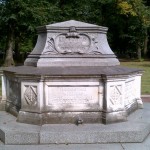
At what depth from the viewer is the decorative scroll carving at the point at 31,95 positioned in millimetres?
7061

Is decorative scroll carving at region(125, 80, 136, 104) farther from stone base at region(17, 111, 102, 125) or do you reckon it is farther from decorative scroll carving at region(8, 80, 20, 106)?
decorative scroll carving at region(8, 80, 20, 106)

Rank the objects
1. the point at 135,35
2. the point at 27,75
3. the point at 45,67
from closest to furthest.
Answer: the point at 27,75 → the point at 45,67 → the point at 135,35

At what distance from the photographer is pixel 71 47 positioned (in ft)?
25.7

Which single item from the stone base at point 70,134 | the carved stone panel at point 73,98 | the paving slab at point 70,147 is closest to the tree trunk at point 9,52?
the carved stone panel at point 73,98

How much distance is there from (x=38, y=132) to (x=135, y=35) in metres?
40.8

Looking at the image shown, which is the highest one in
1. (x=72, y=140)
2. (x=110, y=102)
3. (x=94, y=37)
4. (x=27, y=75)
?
(x=94, y=37)

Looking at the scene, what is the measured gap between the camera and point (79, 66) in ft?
25.1

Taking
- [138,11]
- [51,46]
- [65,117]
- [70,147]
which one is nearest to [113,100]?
[65,117]

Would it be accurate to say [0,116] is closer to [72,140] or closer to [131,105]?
[72,140]

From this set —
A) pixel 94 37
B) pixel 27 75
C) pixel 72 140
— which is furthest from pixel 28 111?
pixel 94 37

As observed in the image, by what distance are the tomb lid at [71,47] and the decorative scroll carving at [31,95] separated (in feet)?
2.36

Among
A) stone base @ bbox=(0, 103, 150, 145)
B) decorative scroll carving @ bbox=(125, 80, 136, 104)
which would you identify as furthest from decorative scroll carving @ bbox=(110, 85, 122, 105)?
Result: decorative scroll carving @ bbox=(125, 80, 136, 104)

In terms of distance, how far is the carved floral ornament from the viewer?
7.76 metres

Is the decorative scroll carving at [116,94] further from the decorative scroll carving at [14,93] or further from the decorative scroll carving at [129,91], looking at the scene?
the decorative scroll carving at [14,93]
